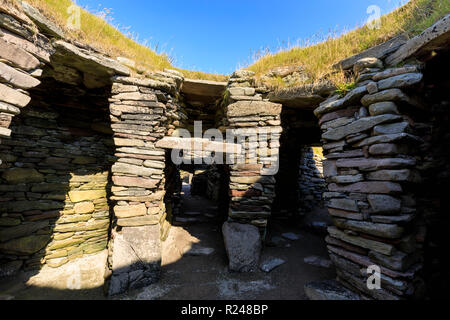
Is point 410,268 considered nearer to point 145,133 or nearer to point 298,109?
point 298,109

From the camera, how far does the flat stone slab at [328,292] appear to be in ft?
8.46

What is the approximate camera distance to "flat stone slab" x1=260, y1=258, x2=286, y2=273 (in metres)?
3.66

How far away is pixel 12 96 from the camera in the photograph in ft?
7.21

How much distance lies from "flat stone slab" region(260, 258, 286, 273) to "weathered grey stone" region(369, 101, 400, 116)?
130 inches

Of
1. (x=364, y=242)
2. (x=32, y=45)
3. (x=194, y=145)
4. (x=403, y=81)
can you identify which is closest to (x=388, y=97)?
(x=403, y=81)

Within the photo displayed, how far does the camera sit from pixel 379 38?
11.2ft

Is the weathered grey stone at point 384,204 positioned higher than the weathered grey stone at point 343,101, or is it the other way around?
the weathered grey stone at point 343,101

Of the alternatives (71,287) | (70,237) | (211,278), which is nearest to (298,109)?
(211,278)

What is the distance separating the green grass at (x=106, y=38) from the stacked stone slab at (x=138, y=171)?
0.81 meters

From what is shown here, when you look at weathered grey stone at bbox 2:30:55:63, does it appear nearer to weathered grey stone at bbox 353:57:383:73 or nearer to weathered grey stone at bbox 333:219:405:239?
weathered grey stone at bbox 353:57:383:73

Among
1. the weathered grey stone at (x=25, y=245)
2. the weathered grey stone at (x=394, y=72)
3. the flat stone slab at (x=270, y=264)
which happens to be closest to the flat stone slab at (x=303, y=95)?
the weathered grey stone at (x=394, y=72)

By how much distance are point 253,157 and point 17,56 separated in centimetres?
395

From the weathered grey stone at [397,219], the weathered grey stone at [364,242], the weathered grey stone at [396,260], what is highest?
the weathered grey stone at [397,219]

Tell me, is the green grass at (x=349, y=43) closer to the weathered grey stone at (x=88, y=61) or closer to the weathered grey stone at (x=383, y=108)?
the weathered grey stone at (x=383, y=108)
